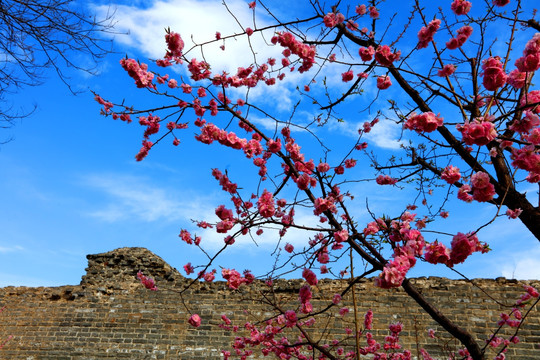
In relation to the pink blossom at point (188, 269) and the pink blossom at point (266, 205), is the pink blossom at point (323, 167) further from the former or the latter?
the pink blossom at point (188, 269)

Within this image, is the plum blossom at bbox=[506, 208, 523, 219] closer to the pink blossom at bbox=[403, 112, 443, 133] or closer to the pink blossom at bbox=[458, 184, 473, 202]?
the pink blossom at bbox=[458, 184, 473, 202]

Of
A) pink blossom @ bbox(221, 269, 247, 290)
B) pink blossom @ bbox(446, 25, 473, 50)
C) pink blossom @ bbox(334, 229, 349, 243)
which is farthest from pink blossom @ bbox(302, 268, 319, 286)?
pink blossom @ bbox(446, 25, 473, 50)

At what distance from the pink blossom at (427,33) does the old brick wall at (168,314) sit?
15.6 ft

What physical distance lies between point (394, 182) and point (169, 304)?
5.66m

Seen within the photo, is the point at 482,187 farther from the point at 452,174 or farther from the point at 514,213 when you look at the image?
the point at 514,213

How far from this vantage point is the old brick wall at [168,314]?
7469 mm

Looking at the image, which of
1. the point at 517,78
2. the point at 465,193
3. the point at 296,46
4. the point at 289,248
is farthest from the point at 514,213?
the point at 296,46

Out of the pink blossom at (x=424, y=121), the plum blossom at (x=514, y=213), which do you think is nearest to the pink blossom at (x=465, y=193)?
the pink blossom at (x=424, y=121)

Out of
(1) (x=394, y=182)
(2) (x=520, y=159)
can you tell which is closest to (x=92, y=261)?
(1) (x=394, y=182)

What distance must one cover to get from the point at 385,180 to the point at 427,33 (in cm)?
168

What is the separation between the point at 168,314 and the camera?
332 inches

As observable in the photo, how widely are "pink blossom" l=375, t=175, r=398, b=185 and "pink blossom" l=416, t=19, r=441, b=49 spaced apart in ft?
5.01

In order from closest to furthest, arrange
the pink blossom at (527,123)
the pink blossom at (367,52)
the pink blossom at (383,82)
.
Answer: the pink blossom at (527,123), the pink blossom at (367,52), the pink blossom at (383,82)

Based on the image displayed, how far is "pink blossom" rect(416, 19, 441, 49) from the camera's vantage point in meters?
3.46
